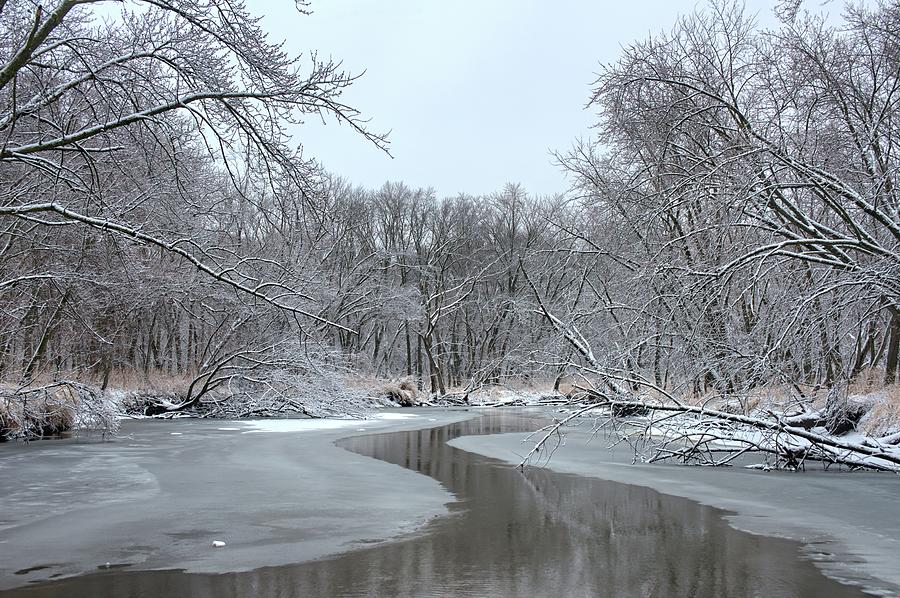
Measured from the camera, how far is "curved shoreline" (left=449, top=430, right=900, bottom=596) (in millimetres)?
5805

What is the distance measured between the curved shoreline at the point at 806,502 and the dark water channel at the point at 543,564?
27 centimetres

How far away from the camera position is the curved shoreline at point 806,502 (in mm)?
5805

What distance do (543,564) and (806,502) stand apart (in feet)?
13.2

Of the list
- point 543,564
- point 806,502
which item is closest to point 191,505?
point 543,564

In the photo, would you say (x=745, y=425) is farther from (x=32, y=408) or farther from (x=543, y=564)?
(x=32, y=408)

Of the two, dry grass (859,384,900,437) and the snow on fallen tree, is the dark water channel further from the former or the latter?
dry grass (859,384,900,437)

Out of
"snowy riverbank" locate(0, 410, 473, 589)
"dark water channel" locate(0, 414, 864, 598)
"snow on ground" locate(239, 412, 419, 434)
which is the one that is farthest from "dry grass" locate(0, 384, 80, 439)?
"dark water channel" locate(0, 414, 864, 598)

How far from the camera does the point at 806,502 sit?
8.26 m

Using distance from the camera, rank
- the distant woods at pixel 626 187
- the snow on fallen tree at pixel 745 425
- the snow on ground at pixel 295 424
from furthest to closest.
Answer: the snow on ground at pixel 295 424 → the snow on fallen tree at pixel 745 425 → the distant woods at pixel 626 187

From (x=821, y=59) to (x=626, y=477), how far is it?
7.16 meters

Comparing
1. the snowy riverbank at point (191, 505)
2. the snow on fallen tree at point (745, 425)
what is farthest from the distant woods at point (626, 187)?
the snowy riverbank at point (191, 505)

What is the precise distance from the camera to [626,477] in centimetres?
1027

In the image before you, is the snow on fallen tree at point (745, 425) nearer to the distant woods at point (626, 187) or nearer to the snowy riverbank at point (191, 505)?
the distant woods at point (626, 187)

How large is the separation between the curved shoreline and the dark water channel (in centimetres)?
27
